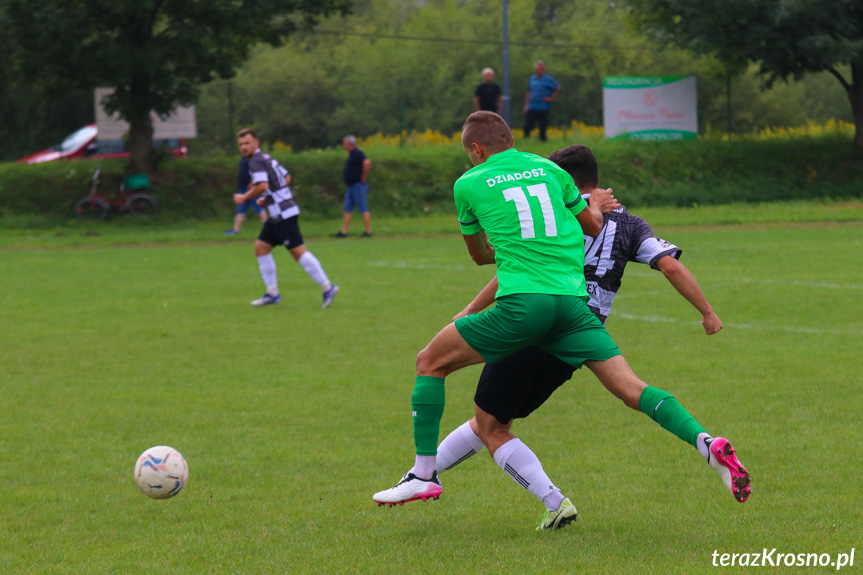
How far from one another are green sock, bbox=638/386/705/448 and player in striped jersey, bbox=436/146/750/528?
136 millimetres

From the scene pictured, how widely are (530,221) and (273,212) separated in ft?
28.3

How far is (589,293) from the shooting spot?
5062 mm

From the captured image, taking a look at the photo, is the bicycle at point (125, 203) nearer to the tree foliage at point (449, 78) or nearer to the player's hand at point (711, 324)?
the tree foliage at point (449, 78)

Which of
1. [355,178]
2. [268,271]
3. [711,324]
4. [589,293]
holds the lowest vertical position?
[268,271]

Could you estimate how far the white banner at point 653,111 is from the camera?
30.2 meters

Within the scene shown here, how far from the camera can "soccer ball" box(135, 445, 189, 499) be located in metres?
5.46

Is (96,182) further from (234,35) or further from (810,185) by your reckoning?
(810,185)

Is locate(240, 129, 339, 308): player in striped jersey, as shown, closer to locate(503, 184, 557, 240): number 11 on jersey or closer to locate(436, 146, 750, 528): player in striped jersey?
locate(436, 146, 750, 528): player in striped jersey

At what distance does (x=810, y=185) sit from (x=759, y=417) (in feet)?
79.6

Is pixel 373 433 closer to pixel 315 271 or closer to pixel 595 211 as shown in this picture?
pixel 595 211

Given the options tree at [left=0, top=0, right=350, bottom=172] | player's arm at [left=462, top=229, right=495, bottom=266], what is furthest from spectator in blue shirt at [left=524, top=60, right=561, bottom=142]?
player's arm at [left=462, top=229, right=495, bottom=266]

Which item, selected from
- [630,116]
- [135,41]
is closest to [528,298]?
[135,41]

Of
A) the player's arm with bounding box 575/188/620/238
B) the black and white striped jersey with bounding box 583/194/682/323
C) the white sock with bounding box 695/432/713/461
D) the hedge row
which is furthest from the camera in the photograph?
the hedge row

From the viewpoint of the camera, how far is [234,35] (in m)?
26.3
